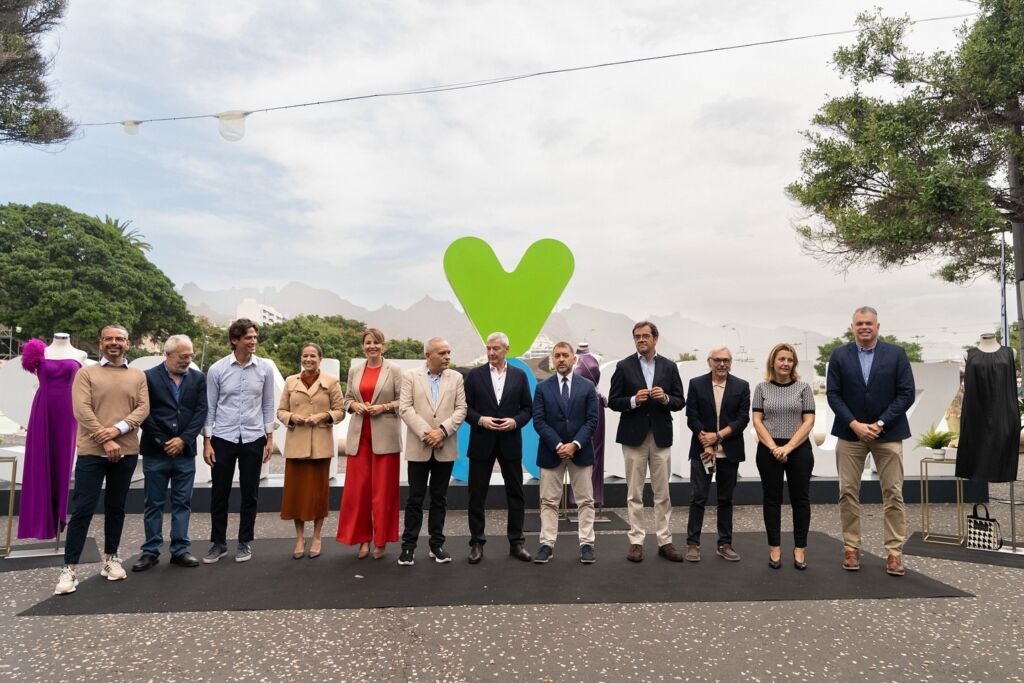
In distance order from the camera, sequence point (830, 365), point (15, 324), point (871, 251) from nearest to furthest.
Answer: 1. point (830, 365)
2. point (871, 251)
3. point (15, 324)

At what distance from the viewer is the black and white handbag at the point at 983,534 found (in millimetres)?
4797

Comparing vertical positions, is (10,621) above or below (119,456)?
below

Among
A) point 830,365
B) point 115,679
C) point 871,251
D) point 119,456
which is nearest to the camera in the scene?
point 115,679

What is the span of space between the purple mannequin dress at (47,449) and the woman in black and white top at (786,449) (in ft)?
15.6

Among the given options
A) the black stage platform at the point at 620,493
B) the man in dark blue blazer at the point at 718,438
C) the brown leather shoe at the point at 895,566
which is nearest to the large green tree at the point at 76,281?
the black stage platform at the point at 620,493

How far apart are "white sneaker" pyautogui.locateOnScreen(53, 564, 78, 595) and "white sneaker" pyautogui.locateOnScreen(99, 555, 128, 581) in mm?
184

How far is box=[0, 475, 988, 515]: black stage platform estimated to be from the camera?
614 centimetres

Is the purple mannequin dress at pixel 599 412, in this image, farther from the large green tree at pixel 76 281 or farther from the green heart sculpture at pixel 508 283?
the large green tree at pixel 76 281

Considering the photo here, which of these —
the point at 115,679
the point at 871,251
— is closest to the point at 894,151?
the point at 871,251

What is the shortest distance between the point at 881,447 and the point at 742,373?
2.61 m

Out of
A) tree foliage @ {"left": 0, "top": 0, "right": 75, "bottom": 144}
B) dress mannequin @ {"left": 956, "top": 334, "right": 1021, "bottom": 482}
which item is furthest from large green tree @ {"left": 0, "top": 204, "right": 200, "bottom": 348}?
dress mannequin @ {"left": 956, "top": 334, "right": 1021, "bottom": 482}

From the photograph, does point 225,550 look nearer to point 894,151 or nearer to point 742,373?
point 742,373

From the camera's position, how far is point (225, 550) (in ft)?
14.8

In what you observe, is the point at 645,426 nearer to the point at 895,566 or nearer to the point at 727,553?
the point at 727,553
